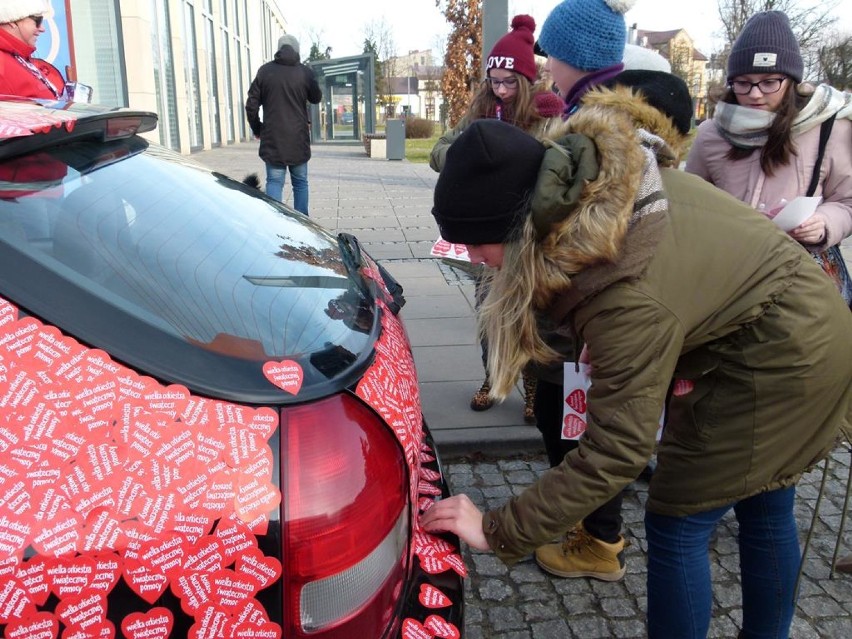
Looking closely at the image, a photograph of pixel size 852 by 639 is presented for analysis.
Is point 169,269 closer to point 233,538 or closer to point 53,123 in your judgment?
point 53,123

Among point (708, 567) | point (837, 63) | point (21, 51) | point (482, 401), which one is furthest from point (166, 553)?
point (837, 63)

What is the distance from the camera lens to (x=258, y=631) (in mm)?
1195

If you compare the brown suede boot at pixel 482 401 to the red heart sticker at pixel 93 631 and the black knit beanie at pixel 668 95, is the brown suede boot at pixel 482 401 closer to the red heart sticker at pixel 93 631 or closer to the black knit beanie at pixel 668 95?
the black knit beanie at pixel 668 95

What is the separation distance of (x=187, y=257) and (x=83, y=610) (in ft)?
2.54

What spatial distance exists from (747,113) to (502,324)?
1.78 meters

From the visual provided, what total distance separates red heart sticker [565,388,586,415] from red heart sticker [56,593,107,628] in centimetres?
156

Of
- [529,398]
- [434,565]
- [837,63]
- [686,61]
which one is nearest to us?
[434,565]

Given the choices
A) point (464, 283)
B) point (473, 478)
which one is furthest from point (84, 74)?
point (473, 478)

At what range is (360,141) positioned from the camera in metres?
28.5

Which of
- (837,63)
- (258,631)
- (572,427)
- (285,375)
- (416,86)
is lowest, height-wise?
(416,86)

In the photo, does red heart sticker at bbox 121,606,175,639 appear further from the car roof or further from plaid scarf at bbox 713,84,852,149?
plaid scarf at bbox 713,84,852,149

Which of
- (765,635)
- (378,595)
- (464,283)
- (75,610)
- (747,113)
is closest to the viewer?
(75,610)

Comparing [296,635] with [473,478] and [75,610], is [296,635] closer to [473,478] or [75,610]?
[75,610]

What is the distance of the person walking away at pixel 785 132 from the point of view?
2637mm
